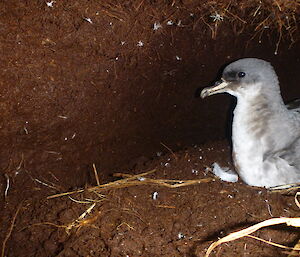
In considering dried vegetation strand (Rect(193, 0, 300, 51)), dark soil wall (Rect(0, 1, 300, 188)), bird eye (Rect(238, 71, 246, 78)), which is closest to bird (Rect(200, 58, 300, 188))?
bird eye (Rect(238, 71, 246, 78))

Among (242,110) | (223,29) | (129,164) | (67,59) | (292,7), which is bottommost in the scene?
(129,164)

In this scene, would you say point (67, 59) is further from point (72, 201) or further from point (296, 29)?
point (296, 29)

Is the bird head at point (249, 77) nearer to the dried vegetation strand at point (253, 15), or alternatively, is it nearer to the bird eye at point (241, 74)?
the bird eye at point (241, 74)

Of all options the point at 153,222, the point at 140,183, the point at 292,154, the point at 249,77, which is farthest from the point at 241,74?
the point at 153,222

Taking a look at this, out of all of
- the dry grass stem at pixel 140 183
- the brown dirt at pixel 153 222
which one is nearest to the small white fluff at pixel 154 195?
the brown dirt at pixel 153 222

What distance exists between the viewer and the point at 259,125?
2.98m

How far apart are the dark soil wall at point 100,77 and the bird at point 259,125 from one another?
1.48 ft

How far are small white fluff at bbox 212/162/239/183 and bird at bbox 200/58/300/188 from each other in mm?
204

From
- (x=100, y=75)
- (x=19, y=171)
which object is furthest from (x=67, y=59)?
(x=19, y=171)

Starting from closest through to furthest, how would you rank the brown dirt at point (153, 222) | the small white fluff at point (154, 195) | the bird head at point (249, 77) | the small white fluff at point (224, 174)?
1. the brown dirt at point (153, 222)
2. the small white fluff at point (154, 195)
3. the bird head at point (249, 77)
4. the small white fluff at point (224, 174)

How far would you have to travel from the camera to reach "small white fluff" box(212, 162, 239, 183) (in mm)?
3242

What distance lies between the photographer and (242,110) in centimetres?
304

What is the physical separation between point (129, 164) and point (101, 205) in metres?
0.93

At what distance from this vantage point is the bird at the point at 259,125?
114 inches
